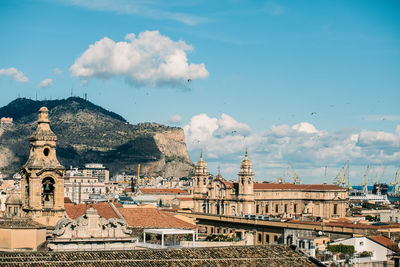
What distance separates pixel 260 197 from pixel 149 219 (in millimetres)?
77587

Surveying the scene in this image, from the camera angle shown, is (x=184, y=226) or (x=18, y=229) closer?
(x=18, y=229)

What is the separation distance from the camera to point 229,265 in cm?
4166

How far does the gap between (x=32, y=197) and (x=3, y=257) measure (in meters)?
20.3

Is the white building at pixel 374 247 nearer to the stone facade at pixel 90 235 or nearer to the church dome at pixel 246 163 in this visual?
the stone facade at pixel 90 235

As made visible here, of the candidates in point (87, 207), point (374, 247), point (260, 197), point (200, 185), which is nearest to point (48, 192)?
point (87, 207)

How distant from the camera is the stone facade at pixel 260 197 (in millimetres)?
140375

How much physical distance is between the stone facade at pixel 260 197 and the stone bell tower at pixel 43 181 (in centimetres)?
8174

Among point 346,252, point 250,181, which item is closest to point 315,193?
point 250,181

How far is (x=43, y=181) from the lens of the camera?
192 ft

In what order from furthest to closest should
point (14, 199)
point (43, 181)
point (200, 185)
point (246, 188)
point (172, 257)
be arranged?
1. point (200, 185)
2. point (246, 188)
3. point (14, 199)
4. point (43, 181)
5. point (172, 257)

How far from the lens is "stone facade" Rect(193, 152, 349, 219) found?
14038cm

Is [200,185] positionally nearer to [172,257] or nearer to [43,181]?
[43,181]

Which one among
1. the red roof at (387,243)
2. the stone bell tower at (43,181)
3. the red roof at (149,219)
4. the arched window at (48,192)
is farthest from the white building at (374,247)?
the arched window at (48,192)

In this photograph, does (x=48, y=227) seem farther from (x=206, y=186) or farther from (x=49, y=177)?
(x=206, y=186)
